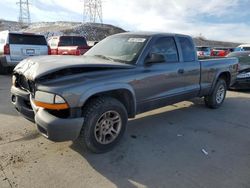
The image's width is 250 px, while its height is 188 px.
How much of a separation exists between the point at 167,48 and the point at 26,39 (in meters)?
7.07

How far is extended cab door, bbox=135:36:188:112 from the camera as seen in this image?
4.48m

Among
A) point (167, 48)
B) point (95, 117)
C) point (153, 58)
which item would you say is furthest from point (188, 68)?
point (95, 117)

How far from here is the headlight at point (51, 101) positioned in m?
3.31

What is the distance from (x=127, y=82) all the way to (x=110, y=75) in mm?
333

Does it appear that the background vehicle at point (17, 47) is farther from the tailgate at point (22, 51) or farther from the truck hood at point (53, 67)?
the truck hood at point (53, 67)

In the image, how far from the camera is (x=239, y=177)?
11.3ft

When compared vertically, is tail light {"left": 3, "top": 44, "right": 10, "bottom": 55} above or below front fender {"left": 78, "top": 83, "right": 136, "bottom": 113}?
above

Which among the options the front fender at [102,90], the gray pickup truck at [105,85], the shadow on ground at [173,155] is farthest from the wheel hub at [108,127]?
the front fender at [102,90]

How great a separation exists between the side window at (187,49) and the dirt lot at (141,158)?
1.32 meters

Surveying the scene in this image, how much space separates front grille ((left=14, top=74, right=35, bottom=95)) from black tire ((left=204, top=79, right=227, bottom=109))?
4.39 m

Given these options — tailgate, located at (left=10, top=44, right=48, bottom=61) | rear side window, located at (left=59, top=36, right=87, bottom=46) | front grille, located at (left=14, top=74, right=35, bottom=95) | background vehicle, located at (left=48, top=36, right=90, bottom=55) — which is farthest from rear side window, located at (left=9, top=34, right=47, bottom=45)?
front grille, located at (left=14, top=74, right=35, bottom=95)

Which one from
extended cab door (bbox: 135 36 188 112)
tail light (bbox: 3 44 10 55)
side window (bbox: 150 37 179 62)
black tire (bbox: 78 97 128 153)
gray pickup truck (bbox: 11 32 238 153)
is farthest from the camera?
tail light (bbox: 3 44 10 55)

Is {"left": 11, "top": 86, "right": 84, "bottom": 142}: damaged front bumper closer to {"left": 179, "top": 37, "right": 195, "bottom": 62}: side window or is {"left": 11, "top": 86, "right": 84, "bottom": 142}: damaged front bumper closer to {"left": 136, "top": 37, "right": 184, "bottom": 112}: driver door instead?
{"left": 136, "top": 37, "right": 184, "bottom": 112}: driver door

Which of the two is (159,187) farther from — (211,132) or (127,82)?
(211,132)
